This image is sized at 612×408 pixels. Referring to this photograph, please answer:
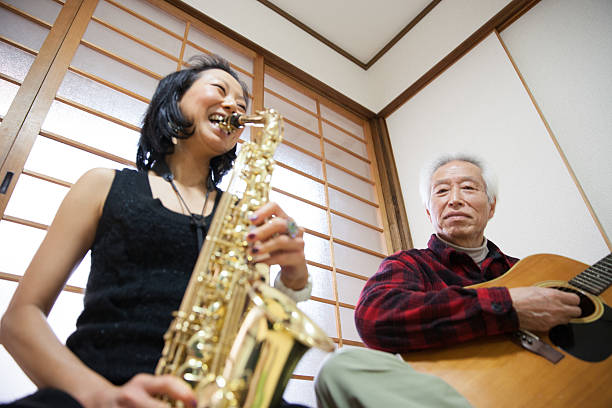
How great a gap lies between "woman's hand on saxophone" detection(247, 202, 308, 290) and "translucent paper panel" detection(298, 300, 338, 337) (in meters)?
1.30

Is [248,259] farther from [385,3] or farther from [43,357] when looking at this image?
[385,3]

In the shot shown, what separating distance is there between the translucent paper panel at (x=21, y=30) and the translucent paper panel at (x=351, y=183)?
198 centimetres

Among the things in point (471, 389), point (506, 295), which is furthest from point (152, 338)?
point (506, 295)

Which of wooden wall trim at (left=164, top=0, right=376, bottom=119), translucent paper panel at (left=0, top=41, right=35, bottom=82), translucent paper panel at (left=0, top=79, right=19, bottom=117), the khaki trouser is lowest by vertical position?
the khaki trouser

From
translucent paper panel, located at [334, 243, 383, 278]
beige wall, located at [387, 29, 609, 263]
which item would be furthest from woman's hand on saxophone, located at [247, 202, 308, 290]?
beige wall, located at [387, 29, 609, 263]

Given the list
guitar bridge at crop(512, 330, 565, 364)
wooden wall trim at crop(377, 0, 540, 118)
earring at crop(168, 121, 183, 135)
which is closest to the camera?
guitar bridge at crop(512, 330, 565, 364)

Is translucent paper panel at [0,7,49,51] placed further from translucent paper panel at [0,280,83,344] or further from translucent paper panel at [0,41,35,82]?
translucent paper panel at [0,280,83,344]

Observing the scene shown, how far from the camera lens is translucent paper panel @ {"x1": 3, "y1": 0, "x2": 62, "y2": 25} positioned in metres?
1.94

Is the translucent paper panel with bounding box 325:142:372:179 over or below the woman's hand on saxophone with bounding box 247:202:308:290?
over

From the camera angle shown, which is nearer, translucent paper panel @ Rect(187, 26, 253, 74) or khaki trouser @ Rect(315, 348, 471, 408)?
khaki trouser @ Rect(315, 348, 471, 408)

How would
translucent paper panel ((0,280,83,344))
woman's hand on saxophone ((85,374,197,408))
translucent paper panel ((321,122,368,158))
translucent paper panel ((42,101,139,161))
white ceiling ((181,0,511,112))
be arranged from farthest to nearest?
translucent paper panel ((321,122,368,158)) → white ceiling ((181,0,511,112)) → translucent paper panel ((42,101,139,161)) → translucent paper panel ((0,280,83,344)) → woman's hand on saxophone ((85,374,197,408))

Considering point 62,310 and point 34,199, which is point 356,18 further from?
point 62,310

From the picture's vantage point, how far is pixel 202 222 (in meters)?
1.02

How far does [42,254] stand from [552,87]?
291 cm
